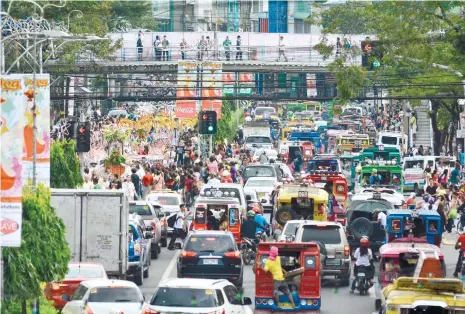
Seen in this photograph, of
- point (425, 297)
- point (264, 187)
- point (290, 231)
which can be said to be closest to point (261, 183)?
point (264, 187)

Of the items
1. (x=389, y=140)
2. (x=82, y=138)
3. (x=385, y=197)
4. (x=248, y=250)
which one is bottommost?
(x=248, y=250)

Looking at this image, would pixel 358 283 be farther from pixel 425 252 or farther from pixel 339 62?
pixel 339 62

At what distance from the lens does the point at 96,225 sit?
35812 millimetres

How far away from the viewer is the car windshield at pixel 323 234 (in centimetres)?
3800

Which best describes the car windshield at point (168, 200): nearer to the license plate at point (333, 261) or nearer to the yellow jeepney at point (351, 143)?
the license plate at point (333, 261)

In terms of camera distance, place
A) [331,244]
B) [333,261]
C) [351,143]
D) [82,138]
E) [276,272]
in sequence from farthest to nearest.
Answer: [351,143] → [82,138] → [331,244] → [333,261] → [276,272]

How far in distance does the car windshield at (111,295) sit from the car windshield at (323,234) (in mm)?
9465

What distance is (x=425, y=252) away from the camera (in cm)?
3319

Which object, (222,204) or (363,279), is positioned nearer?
(363,279)

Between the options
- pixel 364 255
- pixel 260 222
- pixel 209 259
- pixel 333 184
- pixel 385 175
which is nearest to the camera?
pixel 209 259

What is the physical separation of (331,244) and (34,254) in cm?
1108

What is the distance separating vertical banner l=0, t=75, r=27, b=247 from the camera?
2458 cm

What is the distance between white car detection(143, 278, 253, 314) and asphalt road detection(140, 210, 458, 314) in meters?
5.58

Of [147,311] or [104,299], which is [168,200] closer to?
[104,299]
